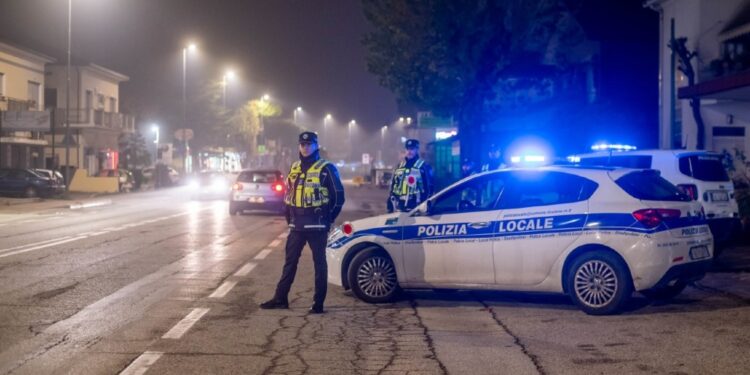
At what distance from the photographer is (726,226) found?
46.3 ft

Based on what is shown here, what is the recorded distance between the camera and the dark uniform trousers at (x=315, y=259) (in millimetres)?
9461

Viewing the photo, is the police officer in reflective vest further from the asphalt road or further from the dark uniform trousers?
the dark uniform trousers

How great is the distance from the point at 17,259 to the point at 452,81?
863 inches

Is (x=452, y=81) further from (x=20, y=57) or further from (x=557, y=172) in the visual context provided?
(x=20, y=57)

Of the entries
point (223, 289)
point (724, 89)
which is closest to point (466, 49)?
point (724, 89)

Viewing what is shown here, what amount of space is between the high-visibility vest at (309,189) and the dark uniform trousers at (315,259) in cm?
31

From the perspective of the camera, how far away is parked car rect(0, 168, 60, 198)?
40281 mm

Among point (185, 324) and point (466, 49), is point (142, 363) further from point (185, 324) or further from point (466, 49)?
point (466, 49)

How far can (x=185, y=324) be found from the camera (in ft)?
28.4

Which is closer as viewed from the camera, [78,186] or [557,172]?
[557,172]

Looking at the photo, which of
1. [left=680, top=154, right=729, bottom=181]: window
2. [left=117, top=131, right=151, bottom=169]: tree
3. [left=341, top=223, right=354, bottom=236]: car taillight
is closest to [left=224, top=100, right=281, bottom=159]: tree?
[left=117, top=131, right=151, bottom=169]: tree

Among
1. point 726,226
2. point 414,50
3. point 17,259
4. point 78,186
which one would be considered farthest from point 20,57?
point 726,226

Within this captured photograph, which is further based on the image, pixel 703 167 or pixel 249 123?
pixel 249 123

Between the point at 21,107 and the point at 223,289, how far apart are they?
41491 mm
